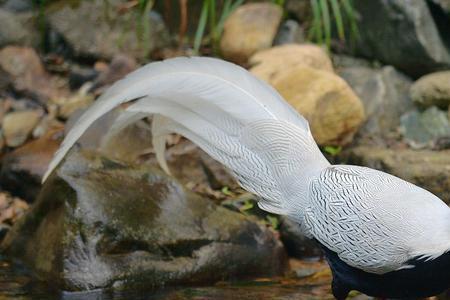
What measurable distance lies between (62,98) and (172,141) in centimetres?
152

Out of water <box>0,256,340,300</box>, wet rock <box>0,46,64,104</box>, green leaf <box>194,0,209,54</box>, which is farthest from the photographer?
wet rock <box>0,46,64,104</box>

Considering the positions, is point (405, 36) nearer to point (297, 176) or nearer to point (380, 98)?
point (380, 98)

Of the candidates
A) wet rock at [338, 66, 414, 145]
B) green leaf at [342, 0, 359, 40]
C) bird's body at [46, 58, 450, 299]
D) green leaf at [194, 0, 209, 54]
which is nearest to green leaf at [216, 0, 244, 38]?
green leaf at [194, 0, 209, 54]

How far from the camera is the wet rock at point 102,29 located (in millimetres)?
8414

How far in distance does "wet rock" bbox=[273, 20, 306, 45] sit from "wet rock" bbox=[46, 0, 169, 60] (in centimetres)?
115

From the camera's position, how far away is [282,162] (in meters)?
4.92

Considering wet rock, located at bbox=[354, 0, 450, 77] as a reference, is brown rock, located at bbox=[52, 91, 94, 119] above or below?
above

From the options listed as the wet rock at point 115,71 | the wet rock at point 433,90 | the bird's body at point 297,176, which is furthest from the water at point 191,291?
the wet rock at point 115,71

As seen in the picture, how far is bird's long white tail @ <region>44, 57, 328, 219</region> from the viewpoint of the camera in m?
4.88

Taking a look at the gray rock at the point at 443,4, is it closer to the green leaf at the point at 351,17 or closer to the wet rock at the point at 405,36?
the wet rock at the point at 405,36

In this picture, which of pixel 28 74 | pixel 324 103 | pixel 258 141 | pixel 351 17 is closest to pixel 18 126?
pixel 28 74

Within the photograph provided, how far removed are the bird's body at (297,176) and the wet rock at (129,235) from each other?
0.39 m

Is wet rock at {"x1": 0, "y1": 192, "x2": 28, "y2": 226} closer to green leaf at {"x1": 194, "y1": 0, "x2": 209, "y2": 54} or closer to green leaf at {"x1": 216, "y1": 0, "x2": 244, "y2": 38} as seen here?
green leaf at {"x1": 194, "y1": 0, "x2": 209, "y2": 54}

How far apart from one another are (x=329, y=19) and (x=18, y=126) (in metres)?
2.88
